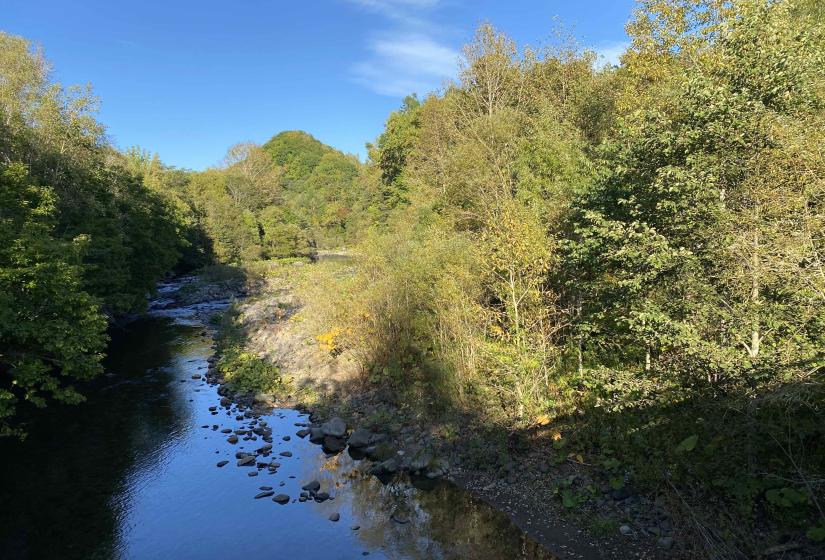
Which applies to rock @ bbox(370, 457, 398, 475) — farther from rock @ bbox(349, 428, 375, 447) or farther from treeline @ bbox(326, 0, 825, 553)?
treeline @ bbox(326, 0, 825, 553)

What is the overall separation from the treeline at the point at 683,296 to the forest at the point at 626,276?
2.3 inches

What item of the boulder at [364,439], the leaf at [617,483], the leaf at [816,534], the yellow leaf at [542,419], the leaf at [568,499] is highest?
the leaf at [816,534]

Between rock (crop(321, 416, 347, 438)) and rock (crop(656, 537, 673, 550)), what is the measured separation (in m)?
11.1

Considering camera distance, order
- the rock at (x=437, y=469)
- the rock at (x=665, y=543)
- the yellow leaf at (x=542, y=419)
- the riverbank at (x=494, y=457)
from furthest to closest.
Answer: the rock at (x=437, y=469) < the yellow leaf at (x=542, y=419) < the riverbank at (x=494, y=457) < the rock at (x=665, y=543)

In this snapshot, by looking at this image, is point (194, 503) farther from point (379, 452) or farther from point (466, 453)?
point (466, 453)

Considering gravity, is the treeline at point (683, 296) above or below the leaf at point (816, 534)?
above

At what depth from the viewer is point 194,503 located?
572 inches

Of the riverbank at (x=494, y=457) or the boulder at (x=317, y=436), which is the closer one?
the riverbank at (x=494, y=457)

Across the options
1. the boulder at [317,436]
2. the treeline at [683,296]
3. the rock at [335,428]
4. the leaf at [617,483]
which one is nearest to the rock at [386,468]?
the rock at [335,428]

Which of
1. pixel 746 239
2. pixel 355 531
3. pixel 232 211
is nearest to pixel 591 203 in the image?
pixel 746 239

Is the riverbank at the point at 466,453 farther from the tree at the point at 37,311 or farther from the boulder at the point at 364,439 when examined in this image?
the tree at the point at 37,311

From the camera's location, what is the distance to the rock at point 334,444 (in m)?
17.5

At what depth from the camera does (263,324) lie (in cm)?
3500

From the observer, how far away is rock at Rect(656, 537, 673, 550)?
10.2m
